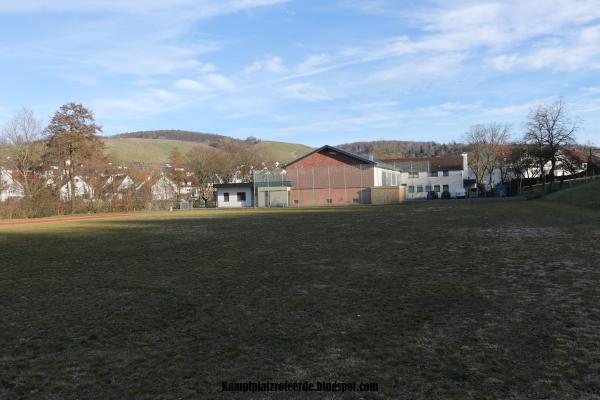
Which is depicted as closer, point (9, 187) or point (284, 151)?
point (9, 187)

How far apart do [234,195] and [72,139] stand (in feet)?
79.0

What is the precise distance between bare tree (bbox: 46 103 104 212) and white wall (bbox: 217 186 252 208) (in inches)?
760

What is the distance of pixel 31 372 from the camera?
4422 mm

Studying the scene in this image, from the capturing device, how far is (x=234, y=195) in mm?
68625

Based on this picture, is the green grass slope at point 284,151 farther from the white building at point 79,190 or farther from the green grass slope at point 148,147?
the white building at point 79,190

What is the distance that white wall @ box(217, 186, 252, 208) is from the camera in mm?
68062

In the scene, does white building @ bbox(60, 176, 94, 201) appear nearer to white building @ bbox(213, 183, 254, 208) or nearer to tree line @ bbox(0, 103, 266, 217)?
tree line @ bbox(0, 103, 266, 217)

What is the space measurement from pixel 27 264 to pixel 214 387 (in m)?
10.5

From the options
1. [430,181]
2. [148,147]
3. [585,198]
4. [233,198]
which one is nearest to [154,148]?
[148,147]

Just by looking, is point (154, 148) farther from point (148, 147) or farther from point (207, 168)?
point (207, 168)

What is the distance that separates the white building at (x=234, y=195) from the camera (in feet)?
223

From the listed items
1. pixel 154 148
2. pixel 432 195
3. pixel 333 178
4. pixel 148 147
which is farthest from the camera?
A: pixel 154 148

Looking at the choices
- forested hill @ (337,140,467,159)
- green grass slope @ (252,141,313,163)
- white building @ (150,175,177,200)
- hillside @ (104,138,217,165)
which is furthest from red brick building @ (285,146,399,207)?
green grass slope @ (252,141,313,163)

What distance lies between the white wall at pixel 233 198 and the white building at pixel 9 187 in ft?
89.9
